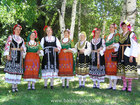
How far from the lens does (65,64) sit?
18.4 feet

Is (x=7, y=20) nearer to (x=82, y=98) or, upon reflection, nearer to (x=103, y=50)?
(x=103, y=50)

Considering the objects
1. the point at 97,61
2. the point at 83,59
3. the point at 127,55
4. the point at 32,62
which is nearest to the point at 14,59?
the point at 32,62

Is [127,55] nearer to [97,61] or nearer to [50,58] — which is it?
[97,61]

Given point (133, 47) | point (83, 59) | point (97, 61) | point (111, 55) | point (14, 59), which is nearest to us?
point (133, 47)

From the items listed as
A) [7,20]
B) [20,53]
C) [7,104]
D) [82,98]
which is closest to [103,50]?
[82,98]

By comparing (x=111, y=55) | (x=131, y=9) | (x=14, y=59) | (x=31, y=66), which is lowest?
(x=31, y=66)

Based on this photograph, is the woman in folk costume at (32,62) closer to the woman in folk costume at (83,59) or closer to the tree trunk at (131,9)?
the woman in folk costume at (83,59)

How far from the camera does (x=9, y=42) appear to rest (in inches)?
193

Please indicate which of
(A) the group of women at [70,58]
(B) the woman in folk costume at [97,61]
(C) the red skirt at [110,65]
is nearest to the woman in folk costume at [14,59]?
(A) the group of women at [70,58]

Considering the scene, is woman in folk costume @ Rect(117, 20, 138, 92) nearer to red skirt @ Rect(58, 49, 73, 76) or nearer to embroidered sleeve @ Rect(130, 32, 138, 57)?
embroidered sleeve @ Rect(130, 32, 138, 57)

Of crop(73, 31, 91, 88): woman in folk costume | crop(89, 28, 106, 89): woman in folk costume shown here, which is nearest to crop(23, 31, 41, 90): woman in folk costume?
crop(73, 31, 91, 88): woman in folk costume

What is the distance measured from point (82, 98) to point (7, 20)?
7.90 m

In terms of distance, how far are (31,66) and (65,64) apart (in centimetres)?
116

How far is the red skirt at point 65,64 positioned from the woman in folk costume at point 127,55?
163cm
